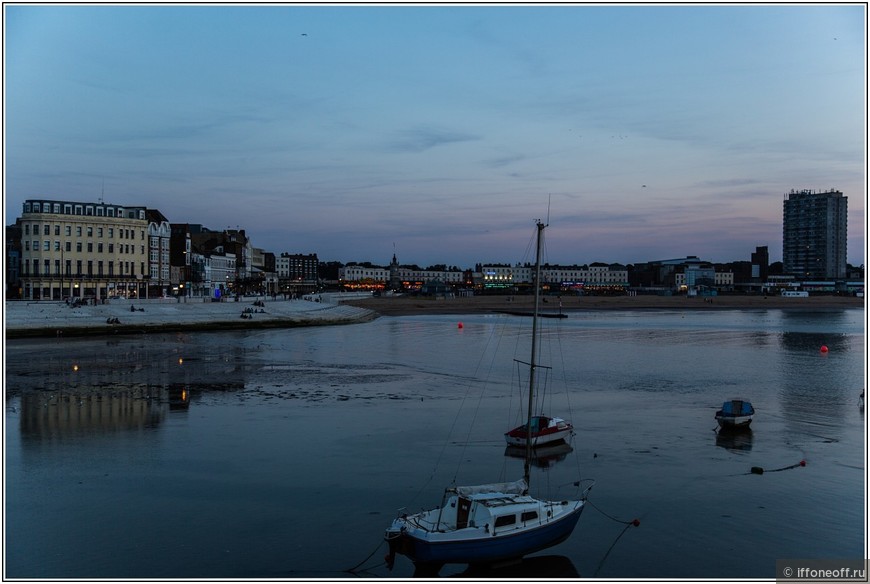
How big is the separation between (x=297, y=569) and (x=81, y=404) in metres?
27.7

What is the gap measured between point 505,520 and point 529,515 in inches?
31.9

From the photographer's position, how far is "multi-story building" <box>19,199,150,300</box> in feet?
379

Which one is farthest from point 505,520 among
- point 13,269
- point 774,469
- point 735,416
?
point 13,269

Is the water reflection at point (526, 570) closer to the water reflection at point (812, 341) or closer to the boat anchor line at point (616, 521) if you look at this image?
the boat anchor line at point (616, 521)

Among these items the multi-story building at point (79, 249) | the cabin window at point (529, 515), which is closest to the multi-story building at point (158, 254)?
→ the multi-story building at point (79, 249)

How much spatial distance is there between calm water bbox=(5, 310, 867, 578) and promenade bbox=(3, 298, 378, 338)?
24782mm

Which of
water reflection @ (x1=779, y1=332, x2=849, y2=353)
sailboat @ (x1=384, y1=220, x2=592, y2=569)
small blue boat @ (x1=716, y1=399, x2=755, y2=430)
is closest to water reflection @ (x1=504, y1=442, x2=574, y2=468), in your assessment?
small blue boat @ (x1=716, y1=399, x2=755, y2=430)

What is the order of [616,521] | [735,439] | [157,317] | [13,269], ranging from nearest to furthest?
[616,521] → [735,439] → [157,317] → [13,269]

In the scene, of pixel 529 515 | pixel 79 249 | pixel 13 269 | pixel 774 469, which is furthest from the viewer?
pixel 13 269

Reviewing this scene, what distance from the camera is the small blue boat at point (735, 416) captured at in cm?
3788

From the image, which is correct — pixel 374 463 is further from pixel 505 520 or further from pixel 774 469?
pixel 774 469

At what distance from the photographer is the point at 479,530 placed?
2127 cm

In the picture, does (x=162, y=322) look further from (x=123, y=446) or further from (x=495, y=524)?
(x=495, y=524)

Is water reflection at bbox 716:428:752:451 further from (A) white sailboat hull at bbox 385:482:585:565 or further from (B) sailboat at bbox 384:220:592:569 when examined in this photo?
(A) white sailboat hull at bbox 385:482:585:565
